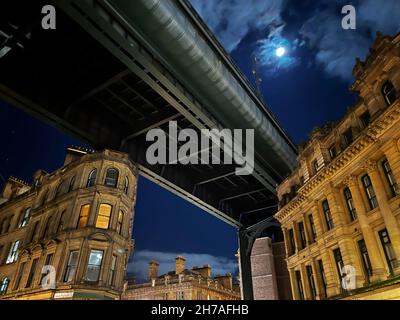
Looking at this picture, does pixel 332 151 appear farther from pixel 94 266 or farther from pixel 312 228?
pixel 94 266

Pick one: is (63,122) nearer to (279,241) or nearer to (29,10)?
(29,10)

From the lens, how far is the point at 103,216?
Result: 2694 cm

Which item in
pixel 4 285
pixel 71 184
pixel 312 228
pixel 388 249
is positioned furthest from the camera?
pixel 4 285

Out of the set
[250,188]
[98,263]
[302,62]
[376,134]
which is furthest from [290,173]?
[302,62]

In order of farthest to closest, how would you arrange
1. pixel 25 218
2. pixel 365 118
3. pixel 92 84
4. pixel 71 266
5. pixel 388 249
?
pixel 25 218
pixel 71 266
pixel 365 118
pixel 92 84
pixel 388 249

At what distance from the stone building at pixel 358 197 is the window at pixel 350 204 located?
80 millimetres

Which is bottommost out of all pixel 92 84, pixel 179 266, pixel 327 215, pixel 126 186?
pixel 327 215

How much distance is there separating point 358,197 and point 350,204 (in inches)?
64.4

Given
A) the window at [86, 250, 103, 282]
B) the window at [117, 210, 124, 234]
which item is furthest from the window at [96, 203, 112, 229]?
the window at [86, 250, 103, 282]

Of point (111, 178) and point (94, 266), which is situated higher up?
point (111, 178)

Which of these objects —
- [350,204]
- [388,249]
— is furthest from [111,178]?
[388,249]

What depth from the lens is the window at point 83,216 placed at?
86.9ft

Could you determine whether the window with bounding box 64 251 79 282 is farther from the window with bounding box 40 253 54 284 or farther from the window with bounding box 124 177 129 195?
the window with bounding box 124 177 129 195

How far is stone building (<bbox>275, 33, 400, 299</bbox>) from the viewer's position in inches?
733
